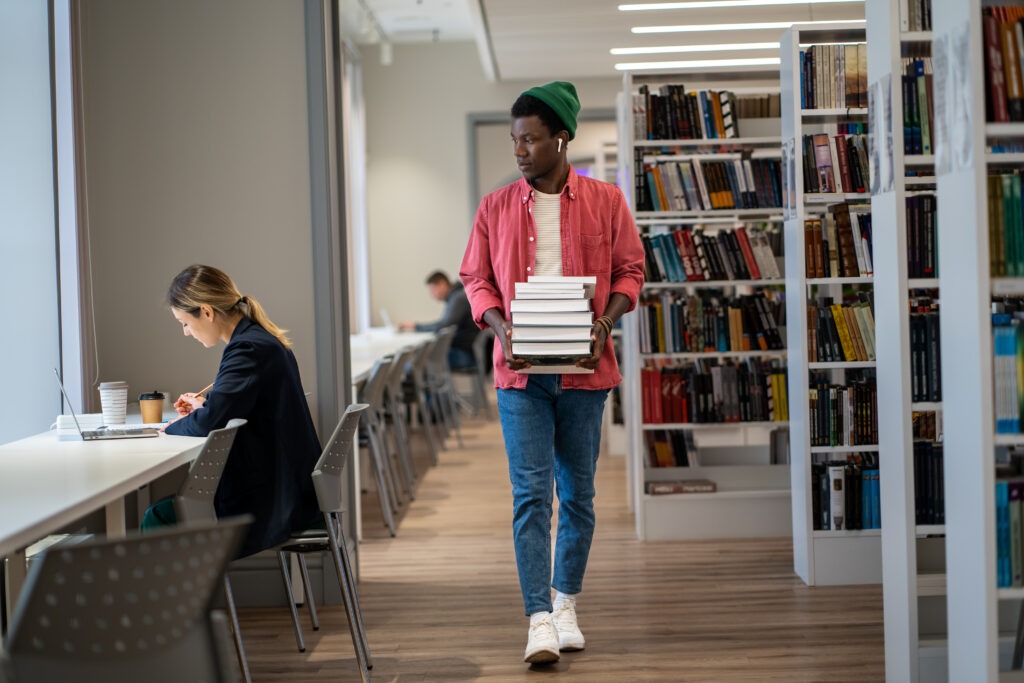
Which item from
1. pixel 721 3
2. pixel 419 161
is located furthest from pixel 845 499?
pixel 419 161

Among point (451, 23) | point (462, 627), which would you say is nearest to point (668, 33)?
point (451, 23)

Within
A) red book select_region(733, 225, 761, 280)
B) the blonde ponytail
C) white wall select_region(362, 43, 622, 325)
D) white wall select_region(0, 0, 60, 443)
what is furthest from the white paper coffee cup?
white wall select_region(362, 43, 622, 325)

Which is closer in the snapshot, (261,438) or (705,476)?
(261,438)

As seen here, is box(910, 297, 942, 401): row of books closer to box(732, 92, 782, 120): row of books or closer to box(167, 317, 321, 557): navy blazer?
box(167, 317, 321, 557): navy blazer

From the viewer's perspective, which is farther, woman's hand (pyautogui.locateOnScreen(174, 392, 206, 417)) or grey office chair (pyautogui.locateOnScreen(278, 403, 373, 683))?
woman's hand (pyautogui.locateOnScreen(174, 392, 206, 417))

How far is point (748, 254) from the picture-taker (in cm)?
517

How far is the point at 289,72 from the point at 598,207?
5.00 ft

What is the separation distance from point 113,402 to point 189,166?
3.70 ft

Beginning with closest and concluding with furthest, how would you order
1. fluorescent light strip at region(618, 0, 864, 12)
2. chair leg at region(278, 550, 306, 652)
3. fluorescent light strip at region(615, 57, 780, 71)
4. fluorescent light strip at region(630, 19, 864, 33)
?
1. chair leg at region(278, 550, 306, 652)
2. fluorescent light strip at region(618, 0, 864, 12)
3. fluorescent light strip at region(630, 19, 864, 33)
4. fluorescent light strip at region(615, 57, 780, 71)

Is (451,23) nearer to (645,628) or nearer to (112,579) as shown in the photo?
(645,628)

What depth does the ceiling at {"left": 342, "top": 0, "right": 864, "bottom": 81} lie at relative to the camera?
760 centimetres

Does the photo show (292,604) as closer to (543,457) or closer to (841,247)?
(543,457)

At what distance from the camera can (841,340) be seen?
4.46 meters

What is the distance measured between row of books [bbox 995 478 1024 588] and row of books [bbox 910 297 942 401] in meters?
0.63
